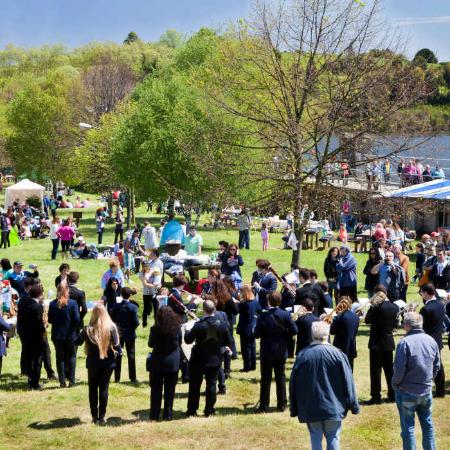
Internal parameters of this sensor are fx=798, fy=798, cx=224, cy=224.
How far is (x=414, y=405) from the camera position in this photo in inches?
331

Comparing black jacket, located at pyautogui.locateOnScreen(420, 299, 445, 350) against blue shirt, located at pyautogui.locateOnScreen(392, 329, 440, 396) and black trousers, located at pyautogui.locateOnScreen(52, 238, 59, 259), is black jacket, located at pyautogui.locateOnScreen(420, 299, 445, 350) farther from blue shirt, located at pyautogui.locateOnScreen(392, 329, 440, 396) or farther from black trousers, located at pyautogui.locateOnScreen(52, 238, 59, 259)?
black trousers, located at pyautogui.locateOnScreen(52, 238, 59, 259)

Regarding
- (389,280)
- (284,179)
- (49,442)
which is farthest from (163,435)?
(284,179)

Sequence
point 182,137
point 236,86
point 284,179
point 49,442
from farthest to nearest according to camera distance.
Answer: point 182,137
point 236,86
point 284,179
point 49,442

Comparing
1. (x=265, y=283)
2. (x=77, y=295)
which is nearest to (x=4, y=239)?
(x=265, y=283)

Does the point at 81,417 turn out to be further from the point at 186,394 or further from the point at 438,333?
the point at 438,333

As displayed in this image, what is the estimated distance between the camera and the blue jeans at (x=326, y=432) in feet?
25.0

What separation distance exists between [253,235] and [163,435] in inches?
1097

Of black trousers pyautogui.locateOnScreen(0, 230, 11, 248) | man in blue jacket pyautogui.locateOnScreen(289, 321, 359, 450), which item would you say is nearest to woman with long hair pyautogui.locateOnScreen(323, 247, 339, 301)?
man in blue jacket pyautogui.locateOnScreen(289, 321, 359, 450)

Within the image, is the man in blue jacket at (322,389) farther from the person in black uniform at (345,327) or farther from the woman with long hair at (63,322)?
the woman with long hair at (63,322)

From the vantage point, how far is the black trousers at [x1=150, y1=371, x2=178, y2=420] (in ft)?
33.4

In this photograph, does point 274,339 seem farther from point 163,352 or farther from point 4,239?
point 4,239

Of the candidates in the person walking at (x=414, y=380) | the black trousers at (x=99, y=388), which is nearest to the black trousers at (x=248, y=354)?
the black trousers at (x=99, y=388)

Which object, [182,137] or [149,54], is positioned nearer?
[182,137]

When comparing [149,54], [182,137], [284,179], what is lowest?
[284,179]
